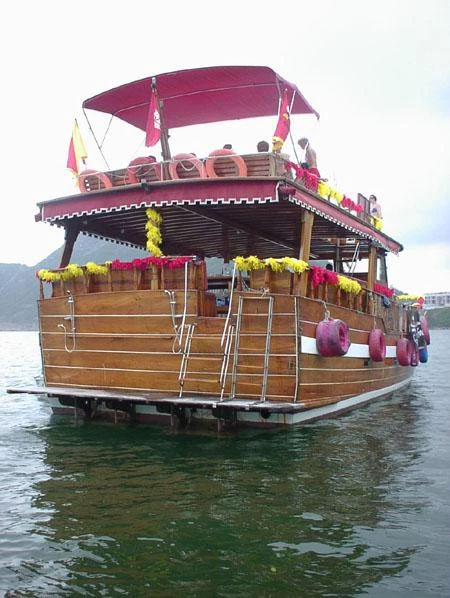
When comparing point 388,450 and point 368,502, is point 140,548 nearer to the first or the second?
point 368,502

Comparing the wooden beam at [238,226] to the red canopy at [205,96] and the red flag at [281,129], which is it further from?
the red canopy at [205,96]

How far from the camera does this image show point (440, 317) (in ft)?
490

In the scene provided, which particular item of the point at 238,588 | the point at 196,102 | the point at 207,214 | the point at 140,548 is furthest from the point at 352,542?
the point at 196,102

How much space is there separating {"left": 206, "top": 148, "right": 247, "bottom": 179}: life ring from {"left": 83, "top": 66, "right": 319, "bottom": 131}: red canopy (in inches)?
70.9

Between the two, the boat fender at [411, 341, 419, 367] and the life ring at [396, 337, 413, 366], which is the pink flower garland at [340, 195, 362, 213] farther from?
the boat fender at [411, 341, 419, 367]

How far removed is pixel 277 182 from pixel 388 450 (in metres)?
4.62

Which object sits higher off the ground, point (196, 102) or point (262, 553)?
point (196, 102)

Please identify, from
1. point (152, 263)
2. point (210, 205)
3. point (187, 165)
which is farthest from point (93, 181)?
point (152, 263)

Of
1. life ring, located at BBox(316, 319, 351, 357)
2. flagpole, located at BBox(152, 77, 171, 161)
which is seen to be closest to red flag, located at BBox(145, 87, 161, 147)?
flagpole, located at BBox(152, 77, 171, 161)

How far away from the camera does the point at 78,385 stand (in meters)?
11.5

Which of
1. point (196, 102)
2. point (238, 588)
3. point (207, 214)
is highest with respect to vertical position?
point (196, 102)

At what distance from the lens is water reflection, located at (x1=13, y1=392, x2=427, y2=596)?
4883 mm

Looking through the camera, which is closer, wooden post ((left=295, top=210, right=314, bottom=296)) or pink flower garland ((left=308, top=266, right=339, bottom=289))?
wooden post ((left=295, top=210, right=314, bottom=296))

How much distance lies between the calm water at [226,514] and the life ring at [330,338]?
139cm
